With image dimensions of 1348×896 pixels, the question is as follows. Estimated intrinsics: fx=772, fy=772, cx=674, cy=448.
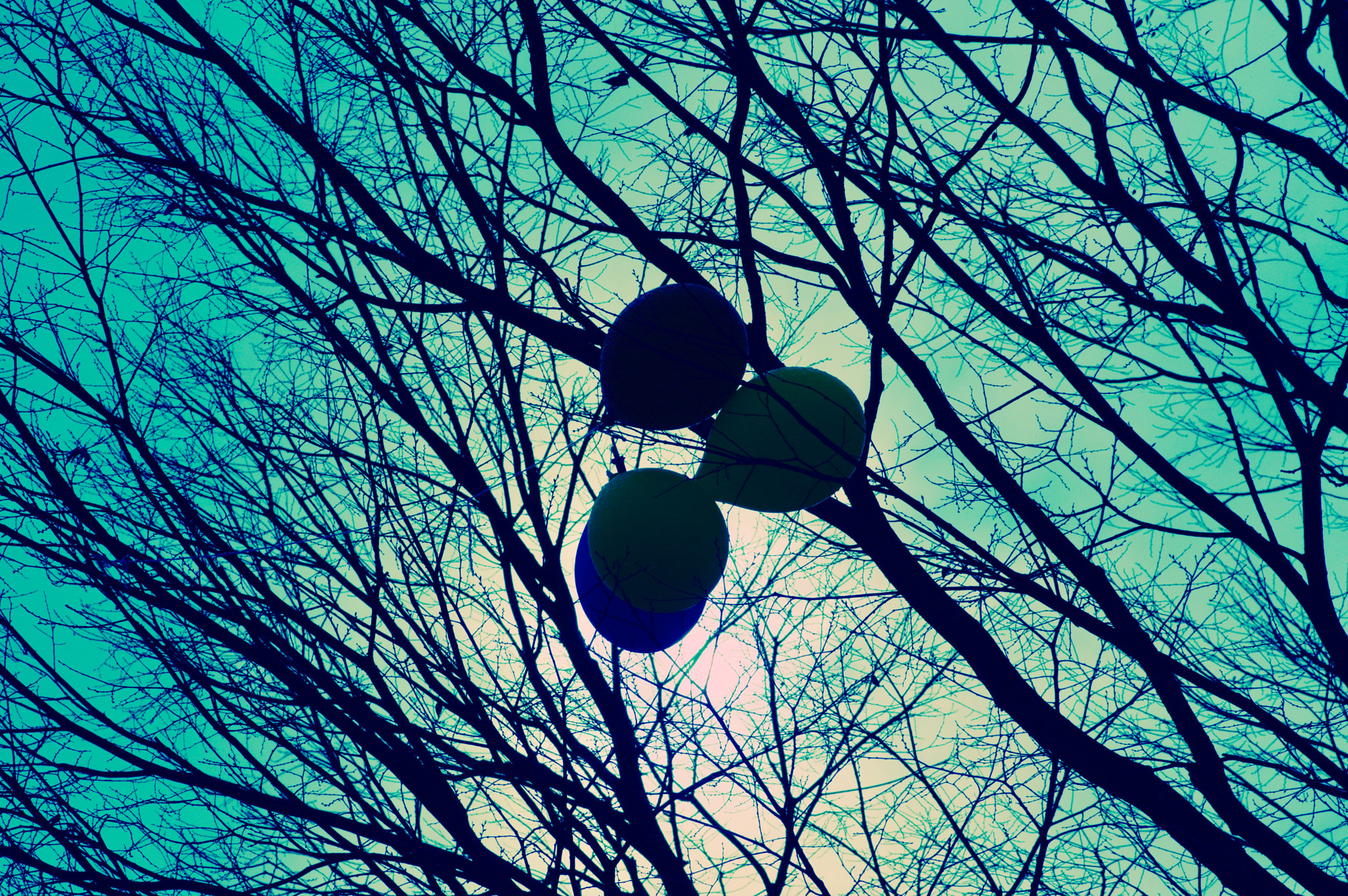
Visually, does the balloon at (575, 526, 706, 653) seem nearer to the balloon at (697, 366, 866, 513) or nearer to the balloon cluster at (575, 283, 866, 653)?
the balloon cluster at (575, 283, 866, 653)

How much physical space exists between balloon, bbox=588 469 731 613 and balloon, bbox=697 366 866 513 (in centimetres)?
10

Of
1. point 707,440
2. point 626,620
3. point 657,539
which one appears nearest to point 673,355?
point 707,440

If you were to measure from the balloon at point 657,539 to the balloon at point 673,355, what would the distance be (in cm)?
16

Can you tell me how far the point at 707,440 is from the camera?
1.83m

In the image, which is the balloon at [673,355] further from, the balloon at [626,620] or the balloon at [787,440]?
the balloon at [626,620]

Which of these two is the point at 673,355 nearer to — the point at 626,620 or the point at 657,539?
the point at 657,539

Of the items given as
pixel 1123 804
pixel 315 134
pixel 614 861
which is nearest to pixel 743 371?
pixel 614 861

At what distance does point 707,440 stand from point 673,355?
0.26 meters

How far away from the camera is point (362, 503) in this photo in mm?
2434

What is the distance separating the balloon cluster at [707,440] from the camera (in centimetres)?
169

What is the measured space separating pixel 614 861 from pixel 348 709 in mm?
809

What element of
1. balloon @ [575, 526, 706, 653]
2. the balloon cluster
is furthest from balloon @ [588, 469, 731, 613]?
balloon @ [575, 526, 706, 653]

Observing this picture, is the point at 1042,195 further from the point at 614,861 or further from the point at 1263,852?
the point at 614,861

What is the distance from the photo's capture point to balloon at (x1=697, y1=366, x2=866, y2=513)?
1707mm
